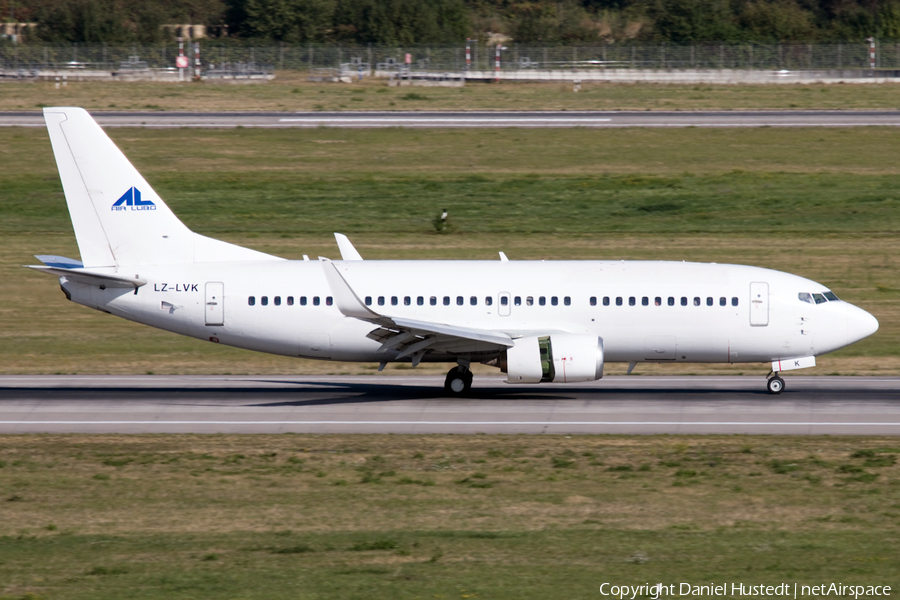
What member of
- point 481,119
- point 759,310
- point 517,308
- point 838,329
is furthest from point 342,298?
point 481,119

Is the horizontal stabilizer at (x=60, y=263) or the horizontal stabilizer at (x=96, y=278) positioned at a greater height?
the horizontal stabilizer at (x=60, y=263)

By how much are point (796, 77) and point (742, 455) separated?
8244 centimetres

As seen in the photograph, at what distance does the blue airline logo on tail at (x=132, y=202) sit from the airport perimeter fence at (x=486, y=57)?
7469 centimetres

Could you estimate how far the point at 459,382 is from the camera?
32.2 m

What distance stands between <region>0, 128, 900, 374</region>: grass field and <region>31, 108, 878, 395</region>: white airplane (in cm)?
623

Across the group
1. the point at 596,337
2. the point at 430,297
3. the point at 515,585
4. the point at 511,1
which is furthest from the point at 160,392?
the point at 511,1

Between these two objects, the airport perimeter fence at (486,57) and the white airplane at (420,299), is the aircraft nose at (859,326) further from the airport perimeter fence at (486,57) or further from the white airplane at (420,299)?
the airport perimeter fence at (486,57)

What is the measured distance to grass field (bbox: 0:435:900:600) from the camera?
53.2 ft

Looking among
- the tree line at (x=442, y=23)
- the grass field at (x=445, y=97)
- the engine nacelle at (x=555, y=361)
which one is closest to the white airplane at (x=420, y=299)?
the engine nacelle at (x=555, y=361)

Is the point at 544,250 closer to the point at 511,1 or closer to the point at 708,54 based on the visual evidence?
the point at 708,54

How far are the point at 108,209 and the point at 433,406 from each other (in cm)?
1105

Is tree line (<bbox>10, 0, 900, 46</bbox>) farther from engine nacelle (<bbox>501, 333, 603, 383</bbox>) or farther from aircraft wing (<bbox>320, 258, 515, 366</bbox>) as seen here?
engine nacelle (<bbox>501, 333, 603, 383</bbox>)

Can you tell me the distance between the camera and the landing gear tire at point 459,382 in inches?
1266

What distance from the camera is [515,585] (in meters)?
15.8
